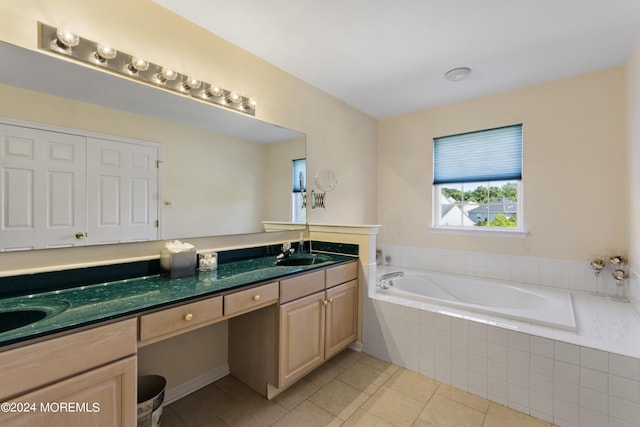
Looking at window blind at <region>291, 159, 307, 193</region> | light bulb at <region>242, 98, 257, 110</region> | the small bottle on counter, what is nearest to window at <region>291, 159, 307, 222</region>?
window blind at <region>291, 159, 307, 193</region>

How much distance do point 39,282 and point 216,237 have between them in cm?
94

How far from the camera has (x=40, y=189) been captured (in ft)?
4.43

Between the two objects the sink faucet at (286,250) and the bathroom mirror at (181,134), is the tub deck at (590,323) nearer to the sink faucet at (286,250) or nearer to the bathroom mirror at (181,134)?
the sink faucet at (286,250)

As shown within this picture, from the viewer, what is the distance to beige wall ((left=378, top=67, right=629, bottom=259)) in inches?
96.7

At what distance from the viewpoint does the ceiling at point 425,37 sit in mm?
1766

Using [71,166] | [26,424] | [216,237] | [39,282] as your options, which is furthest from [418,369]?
[71,166]

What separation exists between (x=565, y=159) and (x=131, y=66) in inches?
137

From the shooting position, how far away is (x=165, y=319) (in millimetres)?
1267

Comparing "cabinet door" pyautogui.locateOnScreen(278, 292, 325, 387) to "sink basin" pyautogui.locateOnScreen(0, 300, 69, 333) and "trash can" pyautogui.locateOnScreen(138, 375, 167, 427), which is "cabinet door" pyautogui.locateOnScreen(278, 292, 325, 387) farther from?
"sink basin" pyautogui.locateOnScreen(0, 300, 69, 333)

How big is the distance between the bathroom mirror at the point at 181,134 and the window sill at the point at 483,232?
1832 millimetres

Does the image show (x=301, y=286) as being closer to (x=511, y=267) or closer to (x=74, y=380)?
(x=74, y=380)

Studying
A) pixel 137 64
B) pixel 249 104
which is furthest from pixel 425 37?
pixel 137 64

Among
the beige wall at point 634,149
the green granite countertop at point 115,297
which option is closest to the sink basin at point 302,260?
the green granite countertop at point 115,297

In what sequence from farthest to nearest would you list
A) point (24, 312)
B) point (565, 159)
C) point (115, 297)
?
1. point (565, 159)
2. point (115, 297)
3. point (24, 312)
